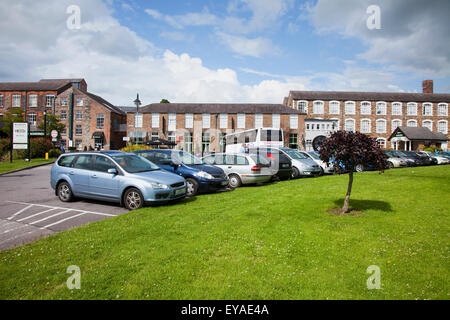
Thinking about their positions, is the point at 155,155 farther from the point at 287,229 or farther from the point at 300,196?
the point at 287,229

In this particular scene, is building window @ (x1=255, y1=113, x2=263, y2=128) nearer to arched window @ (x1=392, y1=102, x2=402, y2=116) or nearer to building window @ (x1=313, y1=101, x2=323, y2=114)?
building window @ (x1=313, y1=101, x2=323, y2=114)

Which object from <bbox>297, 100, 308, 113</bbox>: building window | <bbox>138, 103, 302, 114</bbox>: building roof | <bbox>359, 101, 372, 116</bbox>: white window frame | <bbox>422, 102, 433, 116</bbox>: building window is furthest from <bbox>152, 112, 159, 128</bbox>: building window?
<bbox>422, 102, 433, 116</bbox>: building window

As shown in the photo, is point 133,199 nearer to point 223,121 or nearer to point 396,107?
point 223,121

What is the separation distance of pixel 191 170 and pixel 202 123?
35.7m

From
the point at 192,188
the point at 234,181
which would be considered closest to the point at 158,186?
the point at 192,188

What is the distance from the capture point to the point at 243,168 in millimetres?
11992

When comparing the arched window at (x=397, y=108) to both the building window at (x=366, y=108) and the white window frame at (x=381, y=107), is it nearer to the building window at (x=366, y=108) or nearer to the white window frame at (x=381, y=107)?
the white window frame at (x=381, y=107)
